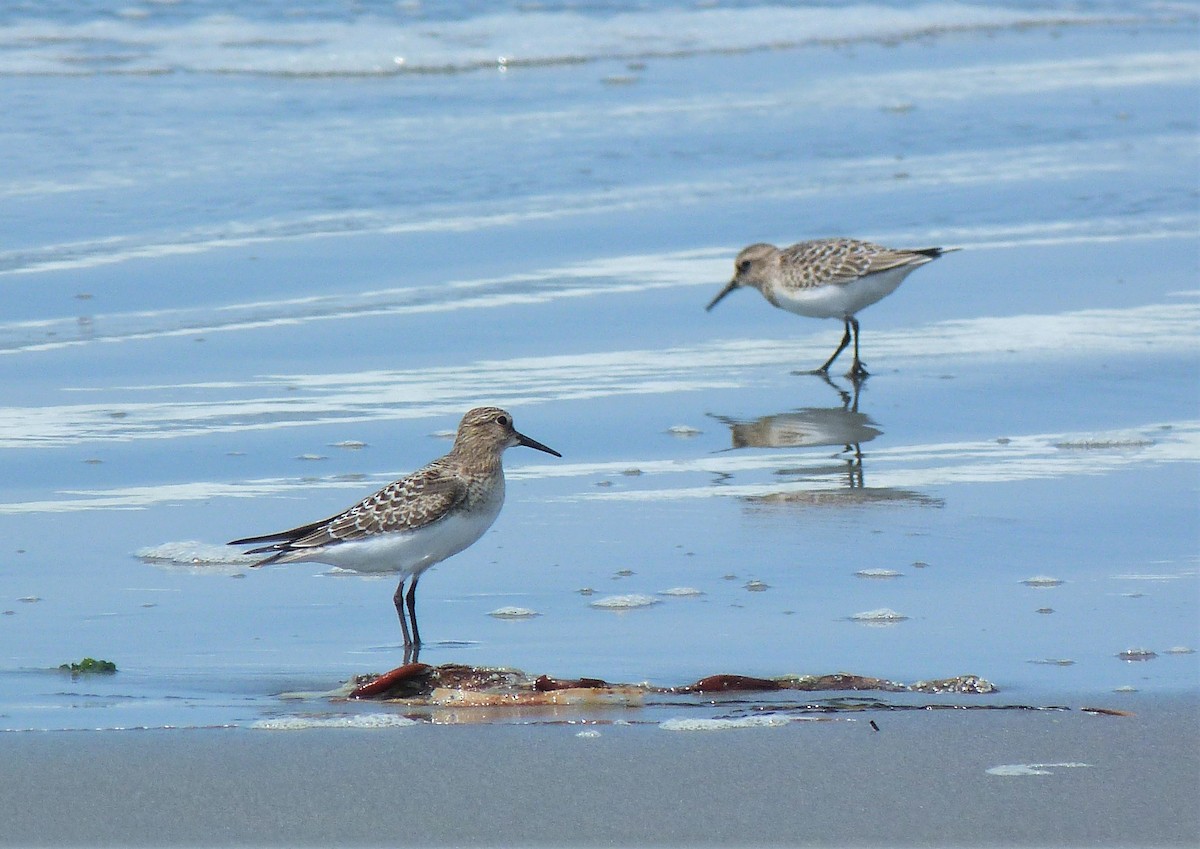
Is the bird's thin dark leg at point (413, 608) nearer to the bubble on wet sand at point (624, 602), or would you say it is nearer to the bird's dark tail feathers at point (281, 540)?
the bird's dark tail feathers at point (281, 540)

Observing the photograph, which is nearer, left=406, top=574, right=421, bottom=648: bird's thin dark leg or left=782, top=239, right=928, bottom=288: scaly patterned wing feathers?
left=406, top=574, right=421, bottom=648: bird's thin dark leg

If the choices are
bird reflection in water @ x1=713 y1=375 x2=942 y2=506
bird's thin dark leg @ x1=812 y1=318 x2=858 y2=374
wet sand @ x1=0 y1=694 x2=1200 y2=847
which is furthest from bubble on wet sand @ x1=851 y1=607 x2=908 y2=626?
bird's thin dark leg @ x1=812 y1=318 x2=858 y2=374

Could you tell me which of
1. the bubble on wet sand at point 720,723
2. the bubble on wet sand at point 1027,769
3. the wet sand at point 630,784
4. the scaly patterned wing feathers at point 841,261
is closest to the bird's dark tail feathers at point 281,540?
the wet sand at point 630,784

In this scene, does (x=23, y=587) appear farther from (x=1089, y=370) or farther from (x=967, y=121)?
(x=967, y=121)

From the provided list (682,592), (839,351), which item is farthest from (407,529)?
(839,351)

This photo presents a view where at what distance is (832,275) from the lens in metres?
A: 8.96

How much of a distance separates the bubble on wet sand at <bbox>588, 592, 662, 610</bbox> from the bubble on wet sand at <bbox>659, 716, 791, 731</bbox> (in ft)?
3.39

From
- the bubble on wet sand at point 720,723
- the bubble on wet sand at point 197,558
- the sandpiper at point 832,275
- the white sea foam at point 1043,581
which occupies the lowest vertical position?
the bubble on wet sand at point 720,723

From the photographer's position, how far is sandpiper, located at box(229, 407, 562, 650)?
519 centimetres

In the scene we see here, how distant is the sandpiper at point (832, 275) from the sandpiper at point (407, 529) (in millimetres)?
3624

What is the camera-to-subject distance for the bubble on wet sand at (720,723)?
168 inches

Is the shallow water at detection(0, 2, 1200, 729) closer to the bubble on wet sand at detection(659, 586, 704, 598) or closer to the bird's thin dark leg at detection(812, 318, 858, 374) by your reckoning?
the bubble on wet sand at detection(659, 586, 704, 598)

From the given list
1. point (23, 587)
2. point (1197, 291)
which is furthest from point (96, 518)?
point (1197, 291)

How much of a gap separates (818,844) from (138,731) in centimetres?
166
